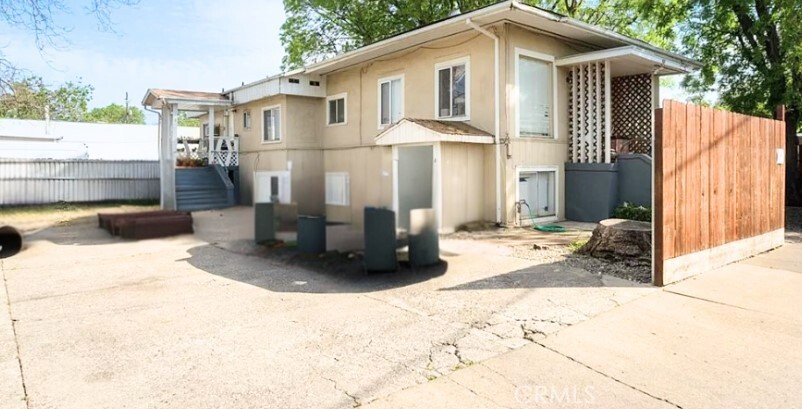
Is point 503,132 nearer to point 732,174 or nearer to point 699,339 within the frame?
point 732,174

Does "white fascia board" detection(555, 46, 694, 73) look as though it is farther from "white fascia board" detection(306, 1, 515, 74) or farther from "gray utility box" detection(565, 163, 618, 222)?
"white fascia board" detection(306, 1, 515, 74)

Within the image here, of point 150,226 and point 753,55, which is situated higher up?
point 753,55

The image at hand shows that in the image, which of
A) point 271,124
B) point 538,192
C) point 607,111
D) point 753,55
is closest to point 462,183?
point 538,192

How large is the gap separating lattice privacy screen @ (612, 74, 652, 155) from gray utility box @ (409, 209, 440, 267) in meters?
7.29

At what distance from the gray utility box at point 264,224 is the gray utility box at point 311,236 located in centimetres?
68

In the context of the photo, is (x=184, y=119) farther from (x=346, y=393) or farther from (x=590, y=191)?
(x=346, y=393)

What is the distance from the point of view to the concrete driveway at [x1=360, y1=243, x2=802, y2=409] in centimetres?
285

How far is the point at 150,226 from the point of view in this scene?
8.74 meters

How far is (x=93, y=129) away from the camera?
92.2 ft

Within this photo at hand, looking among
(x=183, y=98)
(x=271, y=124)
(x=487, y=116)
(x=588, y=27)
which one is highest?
(x=588, y=27)

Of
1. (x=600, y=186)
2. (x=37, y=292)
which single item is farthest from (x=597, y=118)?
(x=37, y=292)

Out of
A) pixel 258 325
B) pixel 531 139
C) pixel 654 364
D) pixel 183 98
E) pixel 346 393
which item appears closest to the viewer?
A: pixel 346 393

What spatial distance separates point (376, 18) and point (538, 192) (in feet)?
42.1

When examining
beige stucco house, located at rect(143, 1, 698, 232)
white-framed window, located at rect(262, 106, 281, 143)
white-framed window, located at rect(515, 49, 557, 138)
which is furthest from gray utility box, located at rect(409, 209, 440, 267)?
white-framed window, located at rect(262, 106, 281, 143)
